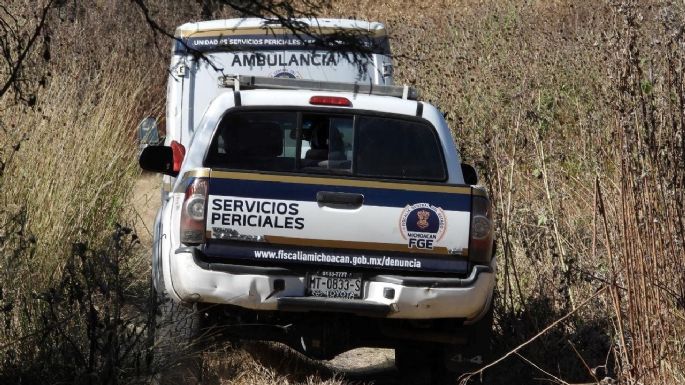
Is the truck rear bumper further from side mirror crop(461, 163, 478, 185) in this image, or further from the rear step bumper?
side mirror crop(461, 163, 478, 185)

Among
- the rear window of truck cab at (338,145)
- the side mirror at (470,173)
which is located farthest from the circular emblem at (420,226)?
the side mirror at (470,173)

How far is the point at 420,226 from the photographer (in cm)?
658

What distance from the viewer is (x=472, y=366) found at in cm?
708

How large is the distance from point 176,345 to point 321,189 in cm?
115

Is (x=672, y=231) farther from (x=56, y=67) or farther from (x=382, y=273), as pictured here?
(x=56, y=67)

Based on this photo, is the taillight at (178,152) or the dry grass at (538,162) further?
the taillight at (178,152)

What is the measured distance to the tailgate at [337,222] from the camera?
650cm

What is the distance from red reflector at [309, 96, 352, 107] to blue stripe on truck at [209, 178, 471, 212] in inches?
28.4

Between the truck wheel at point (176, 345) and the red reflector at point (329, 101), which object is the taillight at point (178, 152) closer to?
the red reflector at point (329, 101)

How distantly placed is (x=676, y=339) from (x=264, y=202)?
2222mm

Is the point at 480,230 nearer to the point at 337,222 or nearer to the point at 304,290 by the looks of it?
the point at 337,222

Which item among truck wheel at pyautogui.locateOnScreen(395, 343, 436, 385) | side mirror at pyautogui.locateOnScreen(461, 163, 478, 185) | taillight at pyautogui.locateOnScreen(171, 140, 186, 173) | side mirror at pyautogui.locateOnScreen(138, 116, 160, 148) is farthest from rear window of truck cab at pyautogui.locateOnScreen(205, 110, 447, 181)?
taillight at pyautogui.locateOnScreen(171, 140, 186, 173)

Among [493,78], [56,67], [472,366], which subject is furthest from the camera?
[493,78]

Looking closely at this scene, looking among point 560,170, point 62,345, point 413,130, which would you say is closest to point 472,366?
point 413,130
